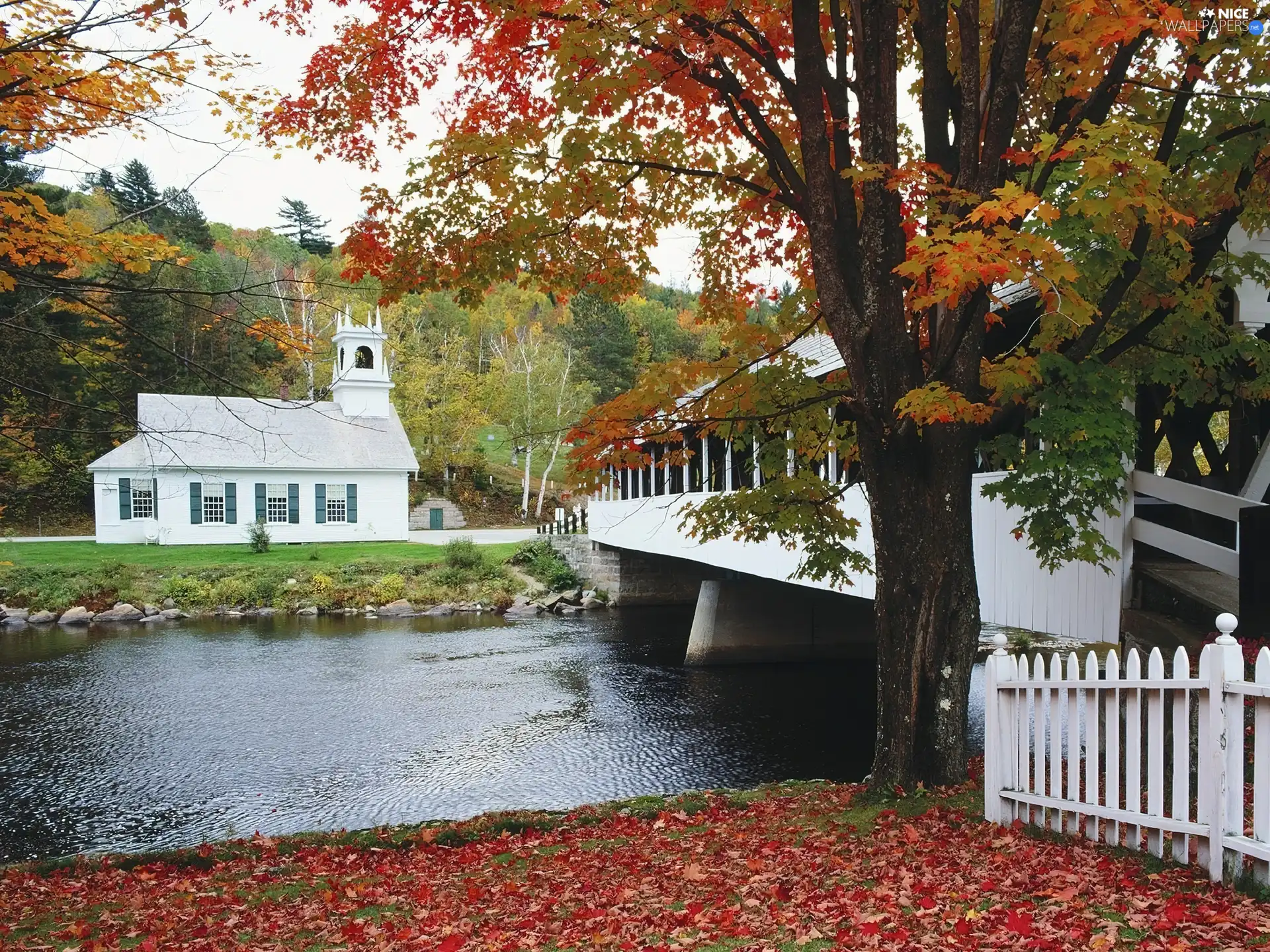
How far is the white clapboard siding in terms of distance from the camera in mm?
8461

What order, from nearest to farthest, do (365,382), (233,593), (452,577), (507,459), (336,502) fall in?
(233,593) < (452,577) < (336,502) < (365,382) < (507,459)

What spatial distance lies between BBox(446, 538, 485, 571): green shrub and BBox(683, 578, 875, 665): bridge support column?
1071 cm

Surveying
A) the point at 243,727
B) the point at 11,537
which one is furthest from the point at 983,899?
the point at 11,537

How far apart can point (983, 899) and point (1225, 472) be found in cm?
809

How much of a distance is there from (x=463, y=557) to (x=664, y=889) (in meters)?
26.3

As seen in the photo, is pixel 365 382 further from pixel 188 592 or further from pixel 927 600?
pixel 927 600

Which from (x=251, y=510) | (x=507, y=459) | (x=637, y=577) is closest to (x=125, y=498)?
(x=251, y=510)

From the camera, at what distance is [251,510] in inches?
1436

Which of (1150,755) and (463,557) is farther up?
(1150,755)

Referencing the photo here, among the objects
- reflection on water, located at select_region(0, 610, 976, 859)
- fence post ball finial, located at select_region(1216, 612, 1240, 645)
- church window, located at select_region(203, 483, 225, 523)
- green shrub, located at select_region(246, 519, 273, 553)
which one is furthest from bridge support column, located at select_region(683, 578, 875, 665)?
church window, located at select_region(203, 483, 225, 523)

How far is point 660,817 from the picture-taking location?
313 inches

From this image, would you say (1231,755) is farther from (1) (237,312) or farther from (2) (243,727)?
(2) (243,727)

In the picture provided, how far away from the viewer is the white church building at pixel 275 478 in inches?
1387

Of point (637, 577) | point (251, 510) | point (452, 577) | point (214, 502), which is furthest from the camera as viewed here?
point (251, 510)
